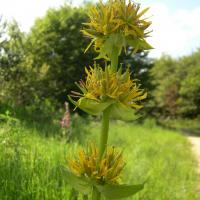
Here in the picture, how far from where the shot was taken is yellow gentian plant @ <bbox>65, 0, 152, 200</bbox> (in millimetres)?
2373

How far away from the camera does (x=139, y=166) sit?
24.6ft

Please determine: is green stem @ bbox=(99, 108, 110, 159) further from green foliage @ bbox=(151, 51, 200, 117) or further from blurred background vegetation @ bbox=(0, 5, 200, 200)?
green foliage @ bbox=(151, 51, 200, 117)

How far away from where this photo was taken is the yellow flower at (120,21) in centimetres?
242

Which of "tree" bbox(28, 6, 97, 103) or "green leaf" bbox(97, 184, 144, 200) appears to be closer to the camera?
"green leaf" bbox(97, 184, 144, 200)

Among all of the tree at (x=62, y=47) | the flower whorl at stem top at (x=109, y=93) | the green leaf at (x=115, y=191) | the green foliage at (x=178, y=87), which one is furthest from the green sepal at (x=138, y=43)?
the green foliage at (x=178, y=87)

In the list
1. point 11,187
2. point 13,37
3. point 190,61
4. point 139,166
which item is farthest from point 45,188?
point 190,61

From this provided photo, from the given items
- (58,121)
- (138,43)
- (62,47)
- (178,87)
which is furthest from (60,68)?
(138,43)

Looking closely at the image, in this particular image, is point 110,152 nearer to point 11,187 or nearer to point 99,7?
point 99,7

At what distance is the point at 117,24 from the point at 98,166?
72cm

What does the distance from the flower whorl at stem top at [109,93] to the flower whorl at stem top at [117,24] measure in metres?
0.14

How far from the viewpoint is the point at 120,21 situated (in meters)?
2.41

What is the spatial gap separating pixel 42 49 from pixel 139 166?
19.1 m

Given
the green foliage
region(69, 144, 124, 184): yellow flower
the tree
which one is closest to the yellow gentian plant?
region(69, 144, 124, 184): yellow flower

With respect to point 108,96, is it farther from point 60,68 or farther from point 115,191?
point 60,68
